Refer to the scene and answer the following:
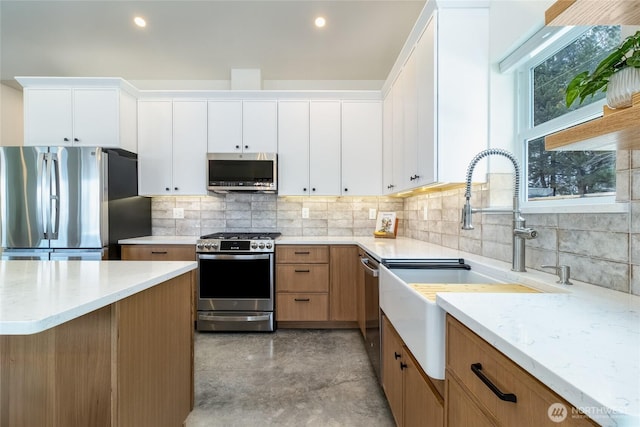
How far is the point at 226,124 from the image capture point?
3.12 meters

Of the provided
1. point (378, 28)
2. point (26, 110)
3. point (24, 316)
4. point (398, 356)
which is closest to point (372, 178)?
point (378, 28)

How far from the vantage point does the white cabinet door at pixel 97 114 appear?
9.53ft

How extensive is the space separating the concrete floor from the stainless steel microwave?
1479 mm

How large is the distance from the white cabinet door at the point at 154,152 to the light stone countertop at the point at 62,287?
1.80m

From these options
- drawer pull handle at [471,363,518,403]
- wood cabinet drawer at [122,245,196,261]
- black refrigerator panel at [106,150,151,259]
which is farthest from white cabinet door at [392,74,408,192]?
black refrigerator panel at [106,150,151,259]

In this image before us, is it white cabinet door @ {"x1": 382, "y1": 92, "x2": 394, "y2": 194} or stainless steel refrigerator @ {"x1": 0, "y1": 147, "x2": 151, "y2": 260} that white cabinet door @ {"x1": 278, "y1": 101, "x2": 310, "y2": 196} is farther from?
stainless steel refrigerator @ {"x1": 0, "y1": 147, "x2": 151, "y2": 260}

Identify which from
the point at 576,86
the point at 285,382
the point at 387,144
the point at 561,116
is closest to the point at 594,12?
the point at 576,86

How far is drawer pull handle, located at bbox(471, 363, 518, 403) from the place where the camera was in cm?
61

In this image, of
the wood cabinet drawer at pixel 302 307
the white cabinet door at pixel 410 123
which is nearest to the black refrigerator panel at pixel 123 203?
the wood cabinet drawer at pixel 302 307

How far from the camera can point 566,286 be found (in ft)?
3.52

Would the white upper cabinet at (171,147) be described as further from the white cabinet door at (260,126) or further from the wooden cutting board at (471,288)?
the wooden cutting board at (471,288)

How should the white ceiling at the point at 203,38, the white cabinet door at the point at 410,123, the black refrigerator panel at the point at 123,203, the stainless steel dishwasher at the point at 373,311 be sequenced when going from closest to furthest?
the stainless steel dishwasher at the point at 373,311 → the white cabinet door at the point at 410,123 → the white ceiling at the point at 203,38 → the black refrigerator panel at the point at 123,203

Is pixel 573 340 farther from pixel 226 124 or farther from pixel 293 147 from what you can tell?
pixel 226 124

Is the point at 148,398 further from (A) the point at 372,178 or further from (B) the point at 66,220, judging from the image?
(A) the point at 372,178
